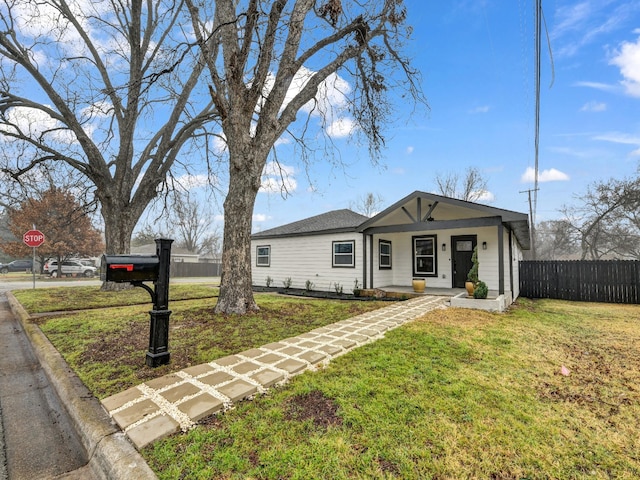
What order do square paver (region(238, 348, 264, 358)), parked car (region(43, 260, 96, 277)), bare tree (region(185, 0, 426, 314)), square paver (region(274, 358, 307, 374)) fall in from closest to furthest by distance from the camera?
square paver (region(274, 358, 307, 374)), square paver (region(238, 348, 264, 358)), bare tree (region(185, 0, 426, 314)), parked car (region(43, 260, 96, 277))

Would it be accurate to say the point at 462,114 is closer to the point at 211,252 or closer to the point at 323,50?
the point at 323,50

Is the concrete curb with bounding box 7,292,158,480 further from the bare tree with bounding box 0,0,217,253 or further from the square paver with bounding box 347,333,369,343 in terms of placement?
the bare tree with bounding box 0,0,217,253

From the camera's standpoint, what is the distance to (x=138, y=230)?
121 feet

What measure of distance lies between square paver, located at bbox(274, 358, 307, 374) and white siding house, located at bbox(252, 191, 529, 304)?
6.69 meters

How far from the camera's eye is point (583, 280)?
35.1 feet

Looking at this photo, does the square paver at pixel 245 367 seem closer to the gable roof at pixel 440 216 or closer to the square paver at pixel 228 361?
the square paver at pixel 228 361

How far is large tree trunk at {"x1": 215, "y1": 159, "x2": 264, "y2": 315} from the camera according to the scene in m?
5.89

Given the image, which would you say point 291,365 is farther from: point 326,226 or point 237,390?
point 326,226

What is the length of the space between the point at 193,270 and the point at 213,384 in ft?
95.9

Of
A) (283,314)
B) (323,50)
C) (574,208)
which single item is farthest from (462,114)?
(574,208)

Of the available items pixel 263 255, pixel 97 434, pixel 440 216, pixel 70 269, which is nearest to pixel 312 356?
pixel 97 434

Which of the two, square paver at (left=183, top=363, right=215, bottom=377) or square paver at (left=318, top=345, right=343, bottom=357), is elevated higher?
square paver at (left=183, top=363, right=215, bottom=377)

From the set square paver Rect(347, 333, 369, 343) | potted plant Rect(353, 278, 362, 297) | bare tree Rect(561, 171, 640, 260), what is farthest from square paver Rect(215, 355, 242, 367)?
bare tree Rect(561, 171, 640, 260)

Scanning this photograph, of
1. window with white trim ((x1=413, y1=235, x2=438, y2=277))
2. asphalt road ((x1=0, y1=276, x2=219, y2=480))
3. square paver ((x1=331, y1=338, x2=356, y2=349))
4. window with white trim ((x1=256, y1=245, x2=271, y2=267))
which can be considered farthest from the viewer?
window with white trim ((x1=256, y1=245, x2=271, y2=267))
